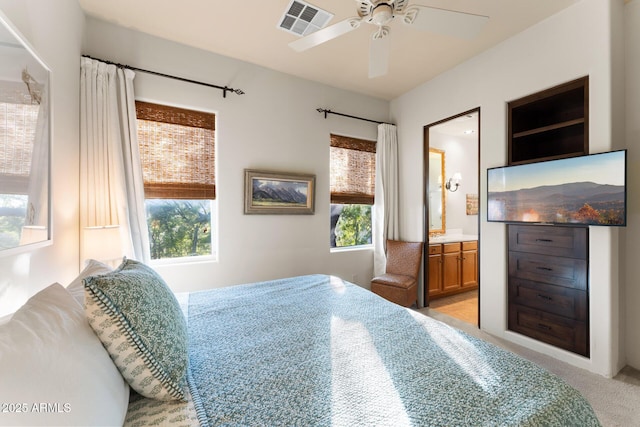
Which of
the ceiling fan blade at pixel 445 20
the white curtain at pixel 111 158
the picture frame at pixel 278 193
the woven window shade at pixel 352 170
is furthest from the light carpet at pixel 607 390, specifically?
the white curtain at pixel 111 158

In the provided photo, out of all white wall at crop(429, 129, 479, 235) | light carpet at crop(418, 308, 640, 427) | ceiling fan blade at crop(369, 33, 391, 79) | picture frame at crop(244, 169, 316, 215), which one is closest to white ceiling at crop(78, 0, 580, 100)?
ceiling fan blade at crop(369, 33, 391, 79)

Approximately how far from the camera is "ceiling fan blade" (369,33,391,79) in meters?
1.91

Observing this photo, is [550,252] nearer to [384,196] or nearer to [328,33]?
[384,196]

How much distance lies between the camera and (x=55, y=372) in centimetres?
65

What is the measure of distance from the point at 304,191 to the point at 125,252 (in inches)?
75.2

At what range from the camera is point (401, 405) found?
902mm

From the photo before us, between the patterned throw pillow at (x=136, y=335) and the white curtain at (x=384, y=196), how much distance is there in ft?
10.5

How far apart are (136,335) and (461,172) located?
557 cm

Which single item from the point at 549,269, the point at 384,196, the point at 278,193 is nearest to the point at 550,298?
the point at 549,269

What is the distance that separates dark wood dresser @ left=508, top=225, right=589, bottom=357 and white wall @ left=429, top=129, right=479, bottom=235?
8.08ft

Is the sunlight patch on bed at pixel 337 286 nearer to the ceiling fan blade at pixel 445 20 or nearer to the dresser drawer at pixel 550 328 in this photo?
the dresser drawer at pixel 550 328

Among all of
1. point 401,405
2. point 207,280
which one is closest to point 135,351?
point 401,405

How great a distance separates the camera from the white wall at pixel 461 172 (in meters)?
5.06

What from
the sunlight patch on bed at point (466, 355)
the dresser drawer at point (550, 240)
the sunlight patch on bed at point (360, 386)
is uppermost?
the dresser drawer at point (550, 240)
